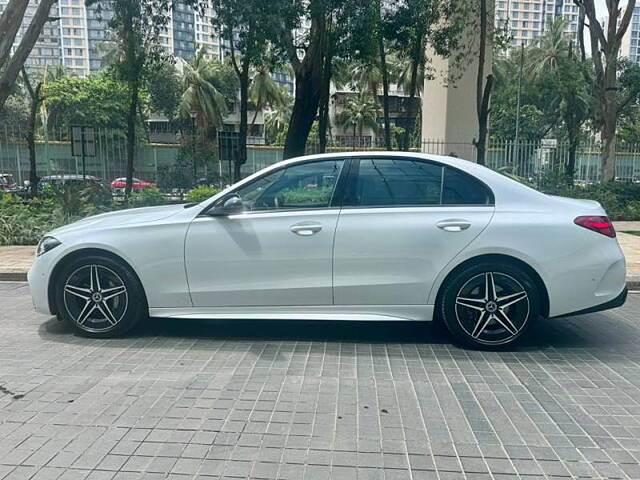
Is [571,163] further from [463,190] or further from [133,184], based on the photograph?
Result: [463,190]

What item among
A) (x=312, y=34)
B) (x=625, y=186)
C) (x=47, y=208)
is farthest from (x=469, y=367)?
(x=625, y=186)

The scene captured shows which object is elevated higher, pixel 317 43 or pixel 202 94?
pixel 202 94

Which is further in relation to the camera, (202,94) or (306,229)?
(202,94)

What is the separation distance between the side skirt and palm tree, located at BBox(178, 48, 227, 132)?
4059cm

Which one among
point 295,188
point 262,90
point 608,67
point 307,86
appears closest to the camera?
point 295,188

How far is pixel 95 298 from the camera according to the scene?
16.1 ft

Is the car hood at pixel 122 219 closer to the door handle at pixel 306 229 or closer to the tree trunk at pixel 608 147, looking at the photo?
the door handle at pixel 306 229

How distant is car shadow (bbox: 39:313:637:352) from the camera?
4.95 metres

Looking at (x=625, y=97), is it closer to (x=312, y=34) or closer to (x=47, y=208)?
(x=312, y=34)

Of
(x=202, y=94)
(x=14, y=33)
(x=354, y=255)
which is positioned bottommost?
(x=354, y=255)

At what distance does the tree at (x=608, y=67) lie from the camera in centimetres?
1794

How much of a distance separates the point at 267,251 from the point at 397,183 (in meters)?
1.29

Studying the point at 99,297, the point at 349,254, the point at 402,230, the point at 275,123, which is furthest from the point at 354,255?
the point at 275,123

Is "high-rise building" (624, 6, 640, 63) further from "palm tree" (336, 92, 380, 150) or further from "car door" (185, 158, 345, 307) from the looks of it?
"car door" (185, 158, 345, 307)
